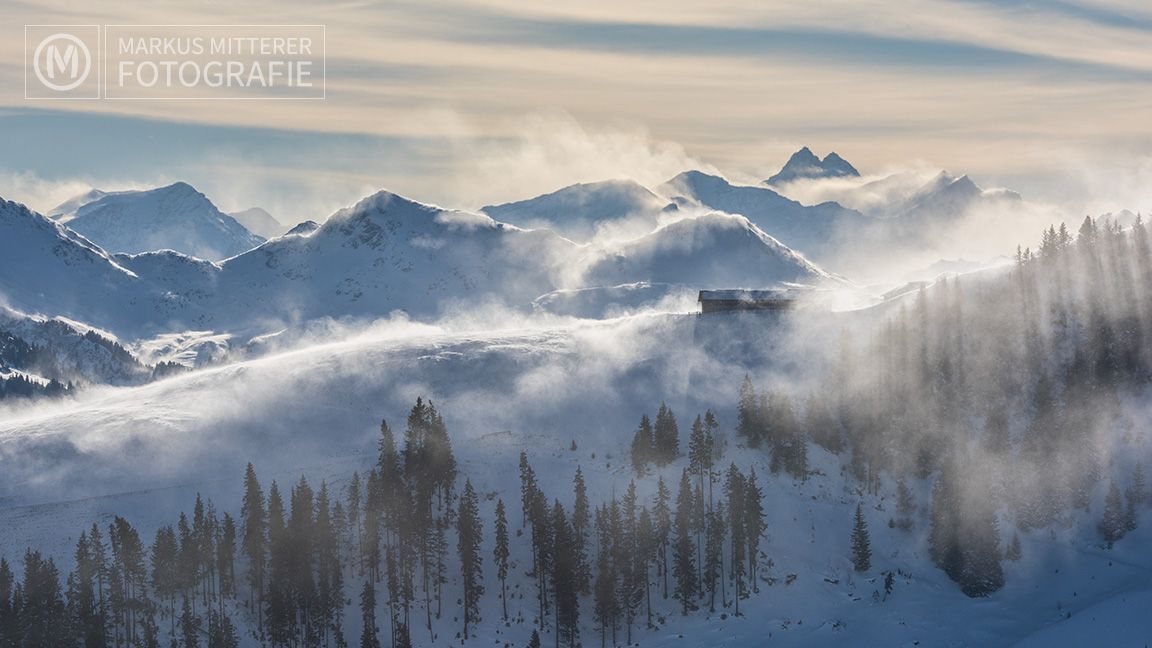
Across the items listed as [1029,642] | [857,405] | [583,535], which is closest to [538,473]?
[583,535]

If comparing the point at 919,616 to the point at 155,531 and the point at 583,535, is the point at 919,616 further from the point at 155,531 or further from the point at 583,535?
the point at 155,531

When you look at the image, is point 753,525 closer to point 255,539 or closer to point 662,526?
point 662,526

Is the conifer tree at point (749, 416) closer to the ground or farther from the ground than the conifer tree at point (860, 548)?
farther from the ground

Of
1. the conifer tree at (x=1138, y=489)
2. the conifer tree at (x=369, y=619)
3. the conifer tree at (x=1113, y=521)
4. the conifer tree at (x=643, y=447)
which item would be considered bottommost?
the conifer tree at (x=369, y=619)

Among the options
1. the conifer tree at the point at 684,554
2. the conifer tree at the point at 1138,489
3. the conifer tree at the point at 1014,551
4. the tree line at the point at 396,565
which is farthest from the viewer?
the conifer tree at the point at 1138,489

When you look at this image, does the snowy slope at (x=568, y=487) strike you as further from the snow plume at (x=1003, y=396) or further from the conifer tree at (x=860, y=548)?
the snow plume at (x=1003, y=396)

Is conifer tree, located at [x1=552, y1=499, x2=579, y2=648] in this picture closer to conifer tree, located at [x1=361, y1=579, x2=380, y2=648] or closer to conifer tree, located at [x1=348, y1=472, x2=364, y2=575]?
conifer tree, located at [x1=361, y1=579, x2=380, y2=648]

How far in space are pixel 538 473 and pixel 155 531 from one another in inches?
2096

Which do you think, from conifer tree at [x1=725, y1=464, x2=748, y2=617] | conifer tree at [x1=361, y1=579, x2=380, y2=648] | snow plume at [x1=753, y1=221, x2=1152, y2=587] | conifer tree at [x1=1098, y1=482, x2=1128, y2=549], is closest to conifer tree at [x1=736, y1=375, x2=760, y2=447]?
snow plume at [x1=753, y1=221, x2=1152, y2=587]

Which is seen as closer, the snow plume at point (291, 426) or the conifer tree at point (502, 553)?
the conifer tree at point (502, 553)

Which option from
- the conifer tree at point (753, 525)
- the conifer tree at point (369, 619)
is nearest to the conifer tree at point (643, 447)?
the conifer tree at point (753, 525)

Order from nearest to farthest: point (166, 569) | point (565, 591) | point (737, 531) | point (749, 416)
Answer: point (166, 569)
point (565, 591)
point (737, 531)
point (749, 416)

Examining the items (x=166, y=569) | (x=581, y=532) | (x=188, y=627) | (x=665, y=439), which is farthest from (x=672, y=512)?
(x=166, y=569)

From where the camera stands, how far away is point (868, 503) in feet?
529
